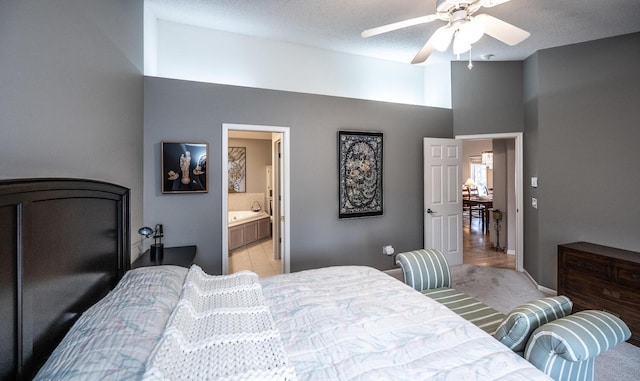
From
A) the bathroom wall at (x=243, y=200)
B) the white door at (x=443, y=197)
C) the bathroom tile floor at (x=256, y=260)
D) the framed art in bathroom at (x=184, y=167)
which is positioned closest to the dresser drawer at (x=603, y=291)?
the white door at (x=443, y=197)

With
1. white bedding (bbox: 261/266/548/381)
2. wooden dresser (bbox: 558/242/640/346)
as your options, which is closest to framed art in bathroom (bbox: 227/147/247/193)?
white bedding (bbox: 261/266/548/381)

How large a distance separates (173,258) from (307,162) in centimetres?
175

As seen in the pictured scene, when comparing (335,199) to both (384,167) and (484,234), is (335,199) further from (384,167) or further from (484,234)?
(484,234)

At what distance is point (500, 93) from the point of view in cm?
399

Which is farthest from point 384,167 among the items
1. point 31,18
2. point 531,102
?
point 31,18

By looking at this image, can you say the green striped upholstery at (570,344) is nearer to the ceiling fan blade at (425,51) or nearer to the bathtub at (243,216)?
the ceiling fan blade at (425,51)

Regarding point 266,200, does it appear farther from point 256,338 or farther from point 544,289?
point 256,338

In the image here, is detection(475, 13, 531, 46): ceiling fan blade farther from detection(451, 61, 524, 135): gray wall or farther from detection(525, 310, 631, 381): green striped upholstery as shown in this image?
detection(451, 61, 524, 135): gray wall

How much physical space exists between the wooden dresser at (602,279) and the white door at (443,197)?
4.36 ft

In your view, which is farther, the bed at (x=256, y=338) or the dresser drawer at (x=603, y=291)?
the dresser drawer at (x=603, y=291)

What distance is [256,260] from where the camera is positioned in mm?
4797

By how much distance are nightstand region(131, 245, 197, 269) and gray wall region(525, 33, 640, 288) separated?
397cm

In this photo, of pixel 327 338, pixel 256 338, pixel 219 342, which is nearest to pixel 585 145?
pixel 327 338

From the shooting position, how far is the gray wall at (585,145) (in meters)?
2.88
